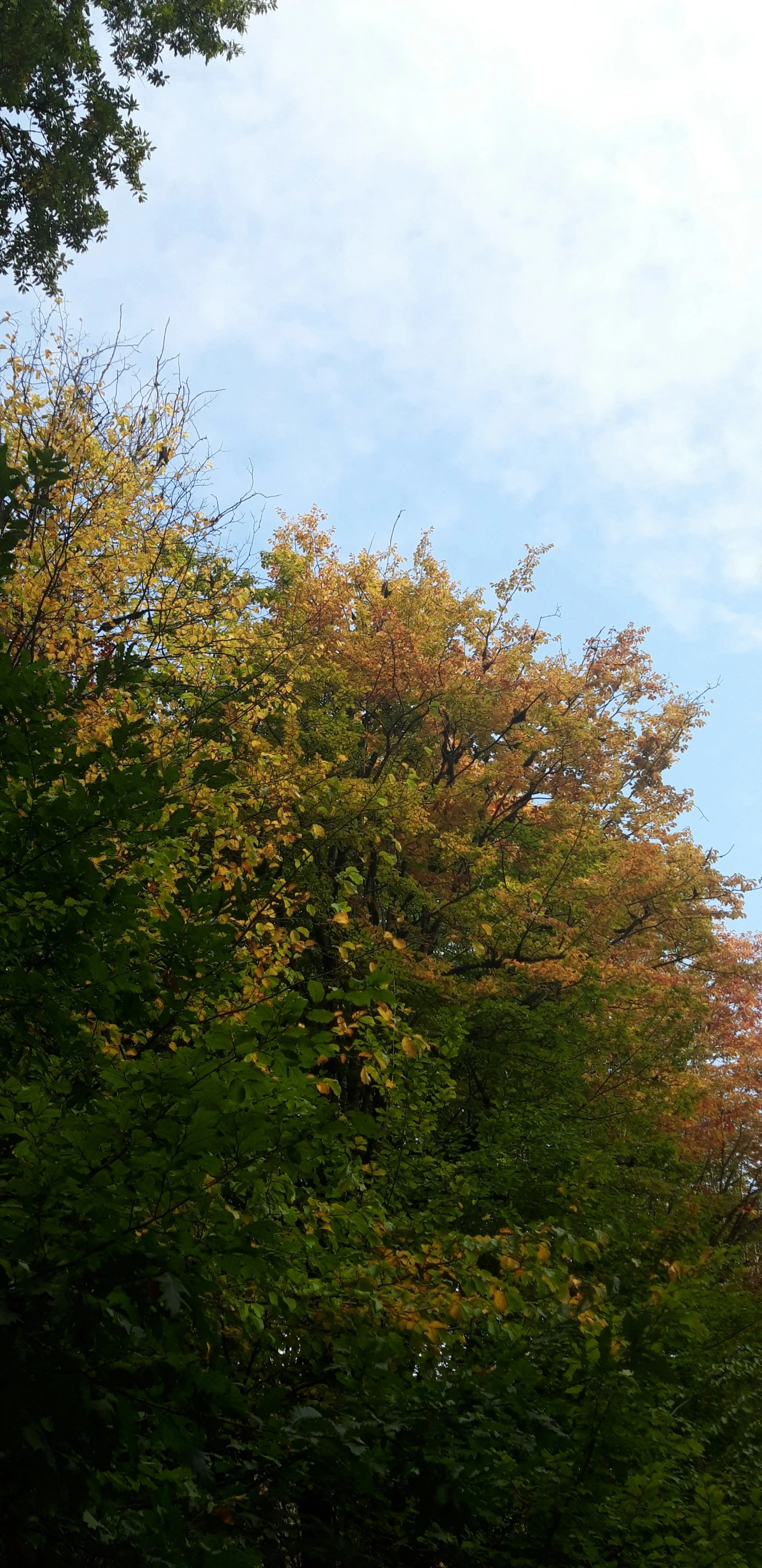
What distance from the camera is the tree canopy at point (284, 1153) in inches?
110

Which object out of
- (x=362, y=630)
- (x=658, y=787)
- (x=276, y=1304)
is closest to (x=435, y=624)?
(x=362, y=630)

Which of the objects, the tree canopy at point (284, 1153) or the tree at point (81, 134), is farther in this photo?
the tree at point (81, 134)

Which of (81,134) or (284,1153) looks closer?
(284,1153)

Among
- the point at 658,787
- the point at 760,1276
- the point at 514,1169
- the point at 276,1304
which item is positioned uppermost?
the point at 658,787

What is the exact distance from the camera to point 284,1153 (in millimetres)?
3189

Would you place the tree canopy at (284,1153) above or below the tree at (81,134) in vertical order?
below

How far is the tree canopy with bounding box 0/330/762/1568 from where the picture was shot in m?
2.79

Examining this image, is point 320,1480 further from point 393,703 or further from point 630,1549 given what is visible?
point 393,703

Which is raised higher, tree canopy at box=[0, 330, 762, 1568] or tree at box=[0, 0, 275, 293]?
tree at box=[0, 0, 275, 293]

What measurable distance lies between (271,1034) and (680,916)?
1513cm

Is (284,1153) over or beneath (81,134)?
beneath

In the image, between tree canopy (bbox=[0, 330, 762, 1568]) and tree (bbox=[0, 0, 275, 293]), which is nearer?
tree canopy (bbox=[0, 330, 762, 1568])

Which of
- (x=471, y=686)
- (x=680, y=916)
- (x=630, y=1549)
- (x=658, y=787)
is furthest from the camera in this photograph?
(x=658, y=787)

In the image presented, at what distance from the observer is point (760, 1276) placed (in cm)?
1639
